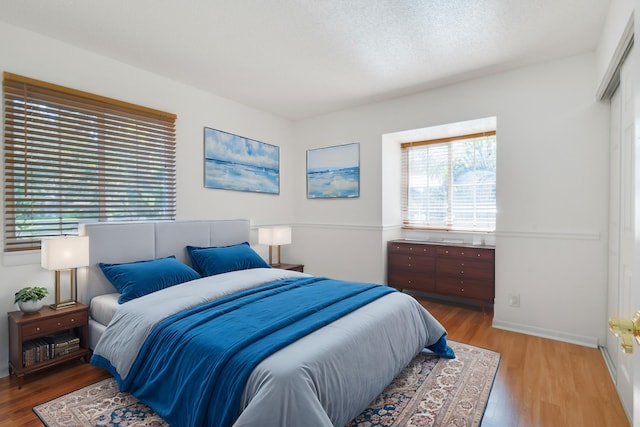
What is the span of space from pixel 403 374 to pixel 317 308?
0.88 m

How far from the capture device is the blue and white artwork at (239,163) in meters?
4.02

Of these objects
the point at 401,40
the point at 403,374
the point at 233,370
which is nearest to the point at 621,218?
the point at 403,374

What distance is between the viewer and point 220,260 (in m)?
3.40

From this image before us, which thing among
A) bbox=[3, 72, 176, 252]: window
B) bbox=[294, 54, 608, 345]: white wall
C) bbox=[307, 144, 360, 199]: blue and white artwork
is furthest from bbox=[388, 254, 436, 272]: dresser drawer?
bbox=[3, 72, 176, 252]: window

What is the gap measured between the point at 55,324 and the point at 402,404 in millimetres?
2525

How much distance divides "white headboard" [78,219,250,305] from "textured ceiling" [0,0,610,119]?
5.25 ft

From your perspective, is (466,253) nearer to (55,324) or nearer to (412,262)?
(412,262)

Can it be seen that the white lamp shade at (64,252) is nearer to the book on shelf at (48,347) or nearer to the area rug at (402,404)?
the book on shelf at (48,347)

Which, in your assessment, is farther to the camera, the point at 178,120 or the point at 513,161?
the point at 178,120

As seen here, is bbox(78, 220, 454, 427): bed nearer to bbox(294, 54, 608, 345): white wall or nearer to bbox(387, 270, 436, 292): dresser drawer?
bbox(294, 54, 608, 345): white wall

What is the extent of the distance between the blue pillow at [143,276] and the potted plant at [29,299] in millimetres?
447

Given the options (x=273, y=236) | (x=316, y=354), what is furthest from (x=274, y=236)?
(x=316, y=354)

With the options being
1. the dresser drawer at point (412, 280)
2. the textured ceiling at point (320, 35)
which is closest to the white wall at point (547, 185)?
the textured ceiling at point (320, 35)

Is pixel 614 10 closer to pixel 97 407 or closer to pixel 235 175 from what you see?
pixel 235 175
